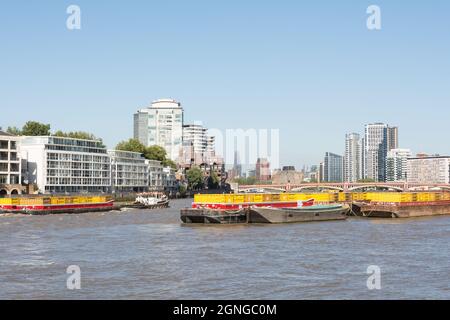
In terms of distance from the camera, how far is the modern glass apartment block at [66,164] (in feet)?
449

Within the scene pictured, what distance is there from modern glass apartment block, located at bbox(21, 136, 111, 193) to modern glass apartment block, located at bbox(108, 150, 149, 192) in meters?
5.17

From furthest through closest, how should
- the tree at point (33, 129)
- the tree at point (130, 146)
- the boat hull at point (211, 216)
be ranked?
the tree at point (130, 146) → the tree at point (33, 129) → the boat hull at point (211, 216)

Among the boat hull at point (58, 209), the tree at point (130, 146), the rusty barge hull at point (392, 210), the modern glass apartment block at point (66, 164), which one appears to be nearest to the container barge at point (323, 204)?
the rusty barge hull at point (392, 210)

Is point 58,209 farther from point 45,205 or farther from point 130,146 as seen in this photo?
point 130,146

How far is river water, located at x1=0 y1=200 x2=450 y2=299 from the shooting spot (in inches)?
1166

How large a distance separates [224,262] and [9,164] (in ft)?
326

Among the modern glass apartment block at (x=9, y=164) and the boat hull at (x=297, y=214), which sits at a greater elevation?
the modern glass apartment block at (x=9, y=164)

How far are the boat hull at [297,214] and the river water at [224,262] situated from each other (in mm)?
6286

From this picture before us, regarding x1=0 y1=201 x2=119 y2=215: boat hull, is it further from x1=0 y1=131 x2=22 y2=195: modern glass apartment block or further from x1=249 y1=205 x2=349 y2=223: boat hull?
x1=249 y1=205 x2=349 y2=223: boat hull

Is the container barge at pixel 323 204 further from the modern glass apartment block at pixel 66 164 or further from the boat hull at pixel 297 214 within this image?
the modern glass apartment block at pixel 66 164

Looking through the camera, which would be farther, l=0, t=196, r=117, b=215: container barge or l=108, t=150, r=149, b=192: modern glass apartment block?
l=108, t=150, r=149, b=192: modern glass apartment block

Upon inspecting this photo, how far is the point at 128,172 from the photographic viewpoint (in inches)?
6698

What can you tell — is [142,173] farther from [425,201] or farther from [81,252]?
[81,252]

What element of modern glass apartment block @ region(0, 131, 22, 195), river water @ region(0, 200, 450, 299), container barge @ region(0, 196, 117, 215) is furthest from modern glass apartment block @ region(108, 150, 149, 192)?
river water @ region(0, 200, 450, 299)
